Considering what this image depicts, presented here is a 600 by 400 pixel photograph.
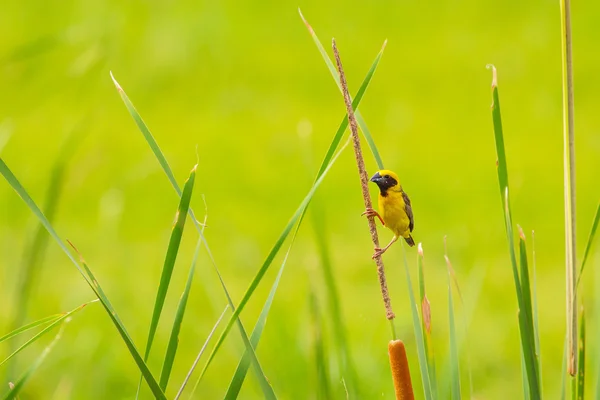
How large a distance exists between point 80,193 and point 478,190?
1294mm

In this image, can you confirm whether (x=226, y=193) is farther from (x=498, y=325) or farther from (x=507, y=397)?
(x=507, y=397)

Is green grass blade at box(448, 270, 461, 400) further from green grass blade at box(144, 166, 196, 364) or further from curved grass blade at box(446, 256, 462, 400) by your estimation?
green grass blade at box(144, 166, 196, 364)

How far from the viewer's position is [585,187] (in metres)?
2.66

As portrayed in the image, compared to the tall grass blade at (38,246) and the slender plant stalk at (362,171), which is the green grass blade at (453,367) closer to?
the slender plant stalk at (362,171)

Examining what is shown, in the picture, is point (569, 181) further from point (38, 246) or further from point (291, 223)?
point (38, 246)

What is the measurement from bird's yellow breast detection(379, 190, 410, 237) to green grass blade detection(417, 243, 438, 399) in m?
0.03

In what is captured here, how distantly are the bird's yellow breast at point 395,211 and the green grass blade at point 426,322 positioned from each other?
0.03m

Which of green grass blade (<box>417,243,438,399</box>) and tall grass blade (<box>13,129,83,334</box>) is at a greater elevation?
tall grass blade (<box>13,129,83,334</box>)

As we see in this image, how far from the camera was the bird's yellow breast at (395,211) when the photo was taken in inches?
22.4

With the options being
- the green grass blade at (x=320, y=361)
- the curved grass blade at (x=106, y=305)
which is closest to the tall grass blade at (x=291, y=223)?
the curved grass blade at (x=106, y=305)

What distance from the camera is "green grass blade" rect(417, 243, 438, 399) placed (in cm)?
53

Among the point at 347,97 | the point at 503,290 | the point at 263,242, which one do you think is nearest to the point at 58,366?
the point at 263,242

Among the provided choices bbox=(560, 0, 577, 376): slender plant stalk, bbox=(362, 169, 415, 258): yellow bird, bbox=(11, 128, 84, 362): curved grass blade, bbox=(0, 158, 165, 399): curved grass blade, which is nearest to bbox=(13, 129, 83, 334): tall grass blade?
bbox=(11, 128, 84, 362): curved grass blade

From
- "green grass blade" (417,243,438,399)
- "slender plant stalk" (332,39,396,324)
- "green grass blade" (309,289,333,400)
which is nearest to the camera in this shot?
"slender plant stalk" (332,39,396,324)
